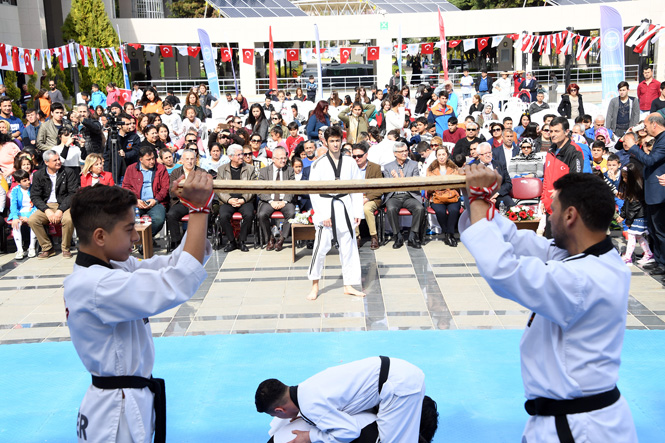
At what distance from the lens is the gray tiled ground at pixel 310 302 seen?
22.1 feet

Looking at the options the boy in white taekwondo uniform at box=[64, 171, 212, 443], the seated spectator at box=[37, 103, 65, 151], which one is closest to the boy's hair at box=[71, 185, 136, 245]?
the boy in white taekwondo uniform at box=[64, 171, 212, 443]

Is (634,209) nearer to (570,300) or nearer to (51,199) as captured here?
(570,300)

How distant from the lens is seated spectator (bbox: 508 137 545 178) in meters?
10.1

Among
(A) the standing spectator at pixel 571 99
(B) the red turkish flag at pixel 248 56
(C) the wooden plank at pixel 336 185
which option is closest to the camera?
(C) the wooden plank at pixel 336 185

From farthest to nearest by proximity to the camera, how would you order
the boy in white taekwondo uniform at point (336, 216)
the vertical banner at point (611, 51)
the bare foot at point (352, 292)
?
the vertical banner at point (611, 51)
the bare foot at point (352, 292)
the boy in white taekwondo uniform at point (336, 216)

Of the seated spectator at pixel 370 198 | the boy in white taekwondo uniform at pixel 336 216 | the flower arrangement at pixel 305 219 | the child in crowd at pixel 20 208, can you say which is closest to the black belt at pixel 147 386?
the boy in white taekwondo uniform at pixel 336 216

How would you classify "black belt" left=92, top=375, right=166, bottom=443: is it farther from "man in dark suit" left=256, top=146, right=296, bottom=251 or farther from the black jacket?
the black jacket

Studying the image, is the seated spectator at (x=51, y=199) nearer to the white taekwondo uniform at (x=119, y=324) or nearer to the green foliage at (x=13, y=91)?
the white taekwondo uniform at (x=119, y=324)

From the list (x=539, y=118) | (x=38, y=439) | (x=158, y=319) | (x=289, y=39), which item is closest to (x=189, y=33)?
(x=289, y=39)

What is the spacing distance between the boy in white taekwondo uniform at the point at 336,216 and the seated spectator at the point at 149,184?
3068mm

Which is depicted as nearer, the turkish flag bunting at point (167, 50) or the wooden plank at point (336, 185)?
the wooden plank at point (336, 185)

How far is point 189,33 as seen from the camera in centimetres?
2973

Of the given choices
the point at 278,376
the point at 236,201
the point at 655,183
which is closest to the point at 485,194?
the point at 278,376

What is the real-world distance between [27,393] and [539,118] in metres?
12.6
